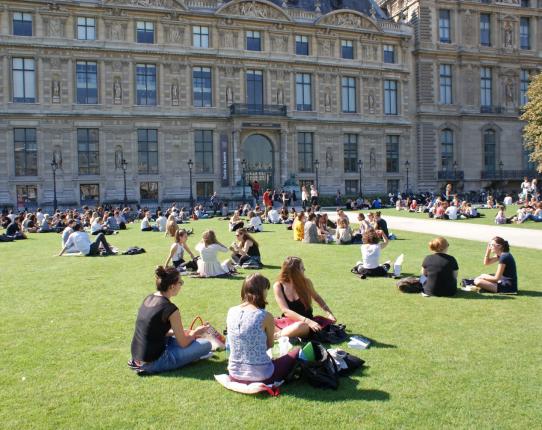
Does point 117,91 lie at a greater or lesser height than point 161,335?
greater

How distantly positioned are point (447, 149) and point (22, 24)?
1673 inches

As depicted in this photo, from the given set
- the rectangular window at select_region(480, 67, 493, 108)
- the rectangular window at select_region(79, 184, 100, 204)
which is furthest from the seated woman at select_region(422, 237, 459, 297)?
→ the rectangular window at select_region(480, 67, 493, 108)

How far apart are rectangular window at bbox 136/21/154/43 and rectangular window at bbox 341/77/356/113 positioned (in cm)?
1890

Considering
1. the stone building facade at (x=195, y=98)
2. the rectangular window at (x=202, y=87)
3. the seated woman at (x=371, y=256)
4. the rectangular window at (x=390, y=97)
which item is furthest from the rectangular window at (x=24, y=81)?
the seated woman at (x=371, y=256)

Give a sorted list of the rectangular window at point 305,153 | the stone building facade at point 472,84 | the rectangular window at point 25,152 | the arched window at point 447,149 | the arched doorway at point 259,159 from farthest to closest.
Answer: the arched window at point 447,149 → the stone building facade at point 472,84 → the rectangular window at point 305,153 → the arched doorway at point 259,159 → the rectangular window at point 25,152

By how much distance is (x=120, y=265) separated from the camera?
16750mm

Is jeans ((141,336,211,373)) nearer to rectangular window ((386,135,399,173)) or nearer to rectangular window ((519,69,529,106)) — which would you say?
rectangular window ((386,135,399,173))

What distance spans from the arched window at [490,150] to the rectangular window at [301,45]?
73.3ft

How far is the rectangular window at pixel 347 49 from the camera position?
53969 millimetres

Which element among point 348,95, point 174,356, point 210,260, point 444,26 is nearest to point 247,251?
point 210,260

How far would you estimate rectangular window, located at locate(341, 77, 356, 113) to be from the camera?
54.2m

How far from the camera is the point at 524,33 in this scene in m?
60.4

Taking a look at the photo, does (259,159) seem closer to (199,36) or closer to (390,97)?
(199,36)

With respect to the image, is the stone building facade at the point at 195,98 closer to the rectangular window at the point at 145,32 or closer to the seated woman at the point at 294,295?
the rectangular window at the point at 145,32
